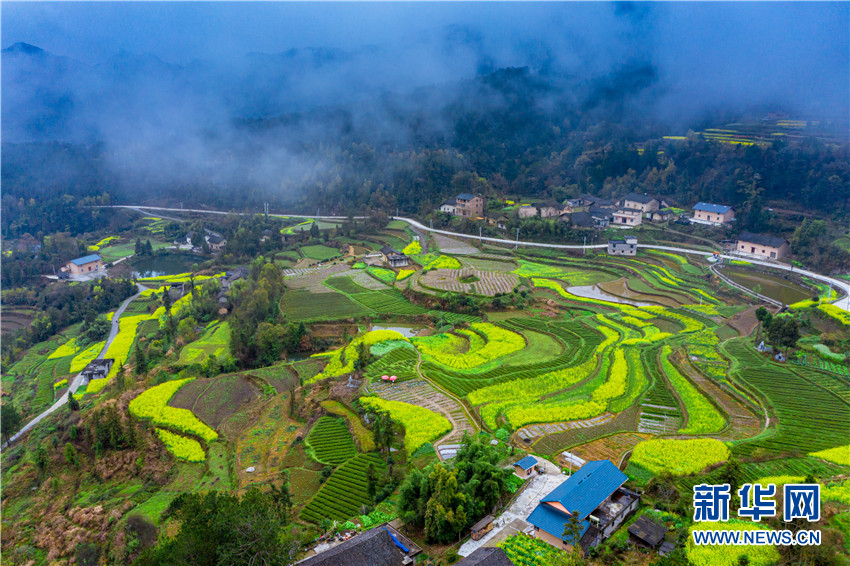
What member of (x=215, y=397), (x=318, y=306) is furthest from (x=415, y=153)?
(x=215, y=397)

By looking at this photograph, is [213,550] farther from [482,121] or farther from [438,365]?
[482,121]

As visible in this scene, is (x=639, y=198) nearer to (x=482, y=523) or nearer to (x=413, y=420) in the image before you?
(x=413, y=420)

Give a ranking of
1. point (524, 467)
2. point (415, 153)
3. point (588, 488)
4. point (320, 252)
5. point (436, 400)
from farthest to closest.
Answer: point (415, 153)
point (320, 252)
point (436, 400)
point (524, 467)
point (588, 488)

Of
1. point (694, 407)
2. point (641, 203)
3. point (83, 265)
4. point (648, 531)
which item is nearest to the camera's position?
point (648, 531)

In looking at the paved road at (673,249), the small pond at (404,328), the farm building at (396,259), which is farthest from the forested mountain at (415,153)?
the small pond at (404,328)

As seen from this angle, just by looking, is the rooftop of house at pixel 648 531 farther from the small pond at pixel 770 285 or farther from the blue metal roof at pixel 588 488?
the small pond at pixel 770 285

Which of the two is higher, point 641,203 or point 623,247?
point 641,203

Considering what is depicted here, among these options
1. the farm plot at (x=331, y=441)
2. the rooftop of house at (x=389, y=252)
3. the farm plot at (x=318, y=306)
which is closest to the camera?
the farm plot at (x=331, y=441)
